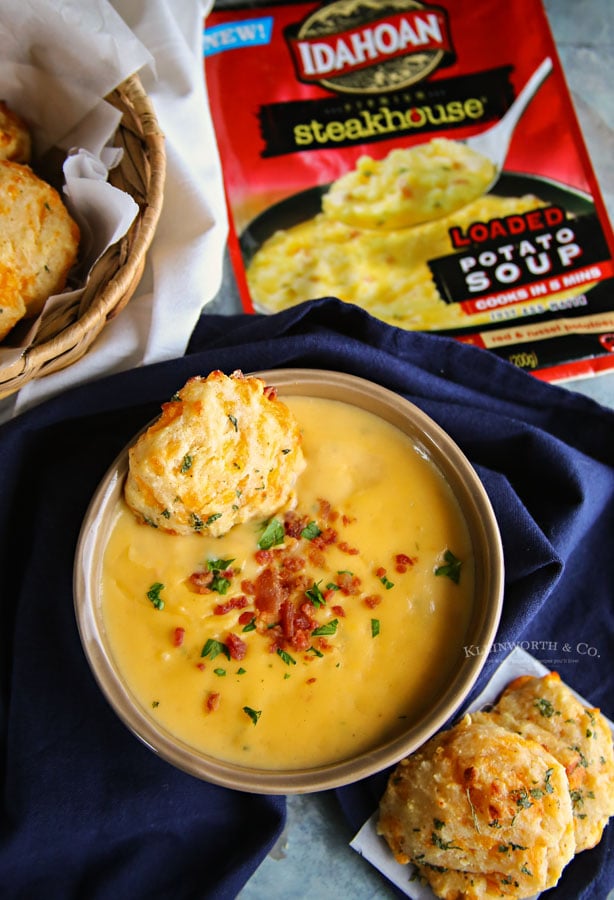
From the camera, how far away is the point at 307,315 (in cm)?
262

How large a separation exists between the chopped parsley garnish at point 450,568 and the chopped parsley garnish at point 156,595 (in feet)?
2.24

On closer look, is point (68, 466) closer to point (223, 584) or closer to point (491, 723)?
point (223, 584)

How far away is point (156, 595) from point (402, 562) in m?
0.61

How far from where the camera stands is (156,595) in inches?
83.7

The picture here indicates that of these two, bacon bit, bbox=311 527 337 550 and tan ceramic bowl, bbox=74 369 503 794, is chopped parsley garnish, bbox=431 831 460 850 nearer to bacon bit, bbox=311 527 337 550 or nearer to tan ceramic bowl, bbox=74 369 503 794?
tan ceramic bowl, bbox=74 369 503 794

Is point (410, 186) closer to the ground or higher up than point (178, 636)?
higher up

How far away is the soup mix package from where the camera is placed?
3.05 metres

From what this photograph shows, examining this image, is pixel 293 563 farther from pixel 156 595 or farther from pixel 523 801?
pixel 523 801

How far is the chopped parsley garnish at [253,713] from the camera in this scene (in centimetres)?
209

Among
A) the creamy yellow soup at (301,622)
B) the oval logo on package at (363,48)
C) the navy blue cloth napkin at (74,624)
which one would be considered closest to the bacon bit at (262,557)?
the creamy yellow soup at (301,622)

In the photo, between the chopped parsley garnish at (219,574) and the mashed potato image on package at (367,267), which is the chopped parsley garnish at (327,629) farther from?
the mashed potato image on package at (367,267)

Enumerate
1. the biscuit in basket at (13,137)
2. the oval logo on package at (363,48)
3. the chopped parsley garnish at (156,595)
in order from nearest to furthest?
the chopped parsley garnish at (156,595) → the biscuit in basket at (13,137) → the oval logo on package at (363,48)

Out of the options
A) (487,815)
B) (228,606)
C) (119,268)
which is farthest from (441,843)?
(119,268)

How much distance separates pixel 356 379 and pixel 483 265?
1.01 meters
